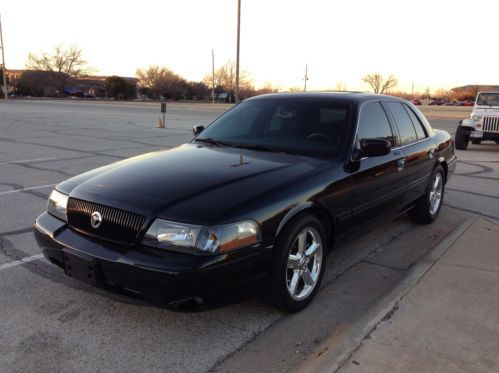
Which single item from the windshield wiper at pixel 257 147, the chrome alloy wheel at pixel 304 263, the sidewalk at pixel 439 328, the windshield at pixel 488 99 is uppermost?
the windshield at pixel 488 99

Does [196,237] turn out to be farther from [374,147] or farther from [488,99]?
[488,99]

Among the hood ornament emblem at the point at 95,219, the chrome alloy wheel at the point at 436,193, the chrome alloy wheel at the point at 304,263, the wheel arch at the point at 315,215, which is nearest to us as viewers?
the hood ornament emblem at the point at 95,219

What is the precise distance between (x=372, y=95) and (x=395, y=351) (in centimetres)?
282

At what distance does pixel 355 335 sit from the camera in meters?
2.95

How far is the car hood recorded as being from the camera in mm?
3002

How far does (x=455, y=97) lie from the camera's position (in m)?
110

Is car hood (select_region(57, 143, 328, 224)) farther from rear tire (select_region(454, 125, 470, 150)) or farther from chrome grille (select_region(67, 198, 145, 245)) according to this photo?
rear tire (select_region(454, 125, 470, 150))

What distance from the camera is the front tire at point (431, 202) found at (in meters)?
5.67

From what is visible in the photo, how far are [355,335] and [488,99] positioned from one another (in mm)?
14028

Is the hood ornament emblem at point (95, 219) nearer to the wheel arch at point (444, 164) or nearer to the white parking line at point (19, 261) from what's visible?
the white parking line at point (19, 261)

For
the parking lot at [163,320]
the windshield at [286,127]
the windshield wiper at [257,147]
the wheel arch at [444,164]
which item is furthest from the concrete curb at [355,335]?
the wheel arch at [444,164]

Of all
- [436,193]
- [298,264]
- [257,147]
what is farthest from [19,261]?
[436,193]

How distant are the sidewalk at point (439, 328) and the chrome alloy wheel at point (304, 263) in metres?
0.56

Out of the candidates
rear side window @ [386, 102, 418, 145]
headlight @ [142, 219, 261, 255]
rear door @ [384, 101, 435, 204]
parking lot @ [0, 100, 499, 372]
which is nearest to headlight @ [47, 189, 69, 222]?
parking lot @ [0, 100, 499, 372]
